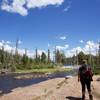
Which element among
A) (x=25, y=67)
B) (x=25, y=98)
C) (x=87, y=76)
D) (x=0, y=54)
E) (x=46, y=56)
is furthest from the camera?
(x=46, y=56)

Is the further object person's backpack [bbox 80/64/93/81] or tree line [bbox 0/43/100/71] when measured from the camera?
tree line [bbox 0/43/100/71]

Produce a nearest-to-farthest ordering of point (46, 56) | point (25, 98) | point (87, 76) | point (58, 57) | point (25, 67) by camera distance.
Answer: point (87, 76)
point (25, 98)
point (25, 67)
point (46, 56)
point (58, 57)

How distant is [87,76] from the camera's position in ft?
61.4

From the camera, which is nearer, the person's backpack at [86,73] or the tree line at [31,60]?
the person's backpack at [86,73]

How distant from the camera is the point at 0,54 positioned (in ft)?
506

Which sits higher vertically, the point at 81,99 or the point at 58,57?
the point at 58,57

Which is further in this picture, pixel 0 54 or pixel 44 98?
pixel 0 54

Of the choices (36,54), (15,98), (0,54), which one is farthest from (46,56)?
(15,98)

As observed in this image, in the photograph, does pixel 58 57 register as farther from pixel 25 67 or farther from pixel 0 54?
pixel 25 67

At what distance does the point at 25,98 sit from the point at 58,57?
6981 inches

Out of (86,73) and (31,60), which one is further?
(31,60)

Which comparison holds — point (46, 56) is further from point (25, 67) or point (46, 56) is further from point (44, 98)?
point (44, 98)

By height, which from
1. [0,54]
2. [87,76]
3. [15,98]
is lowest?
[15,98]

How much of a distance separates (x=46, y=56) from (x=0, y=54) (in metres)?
37.4
